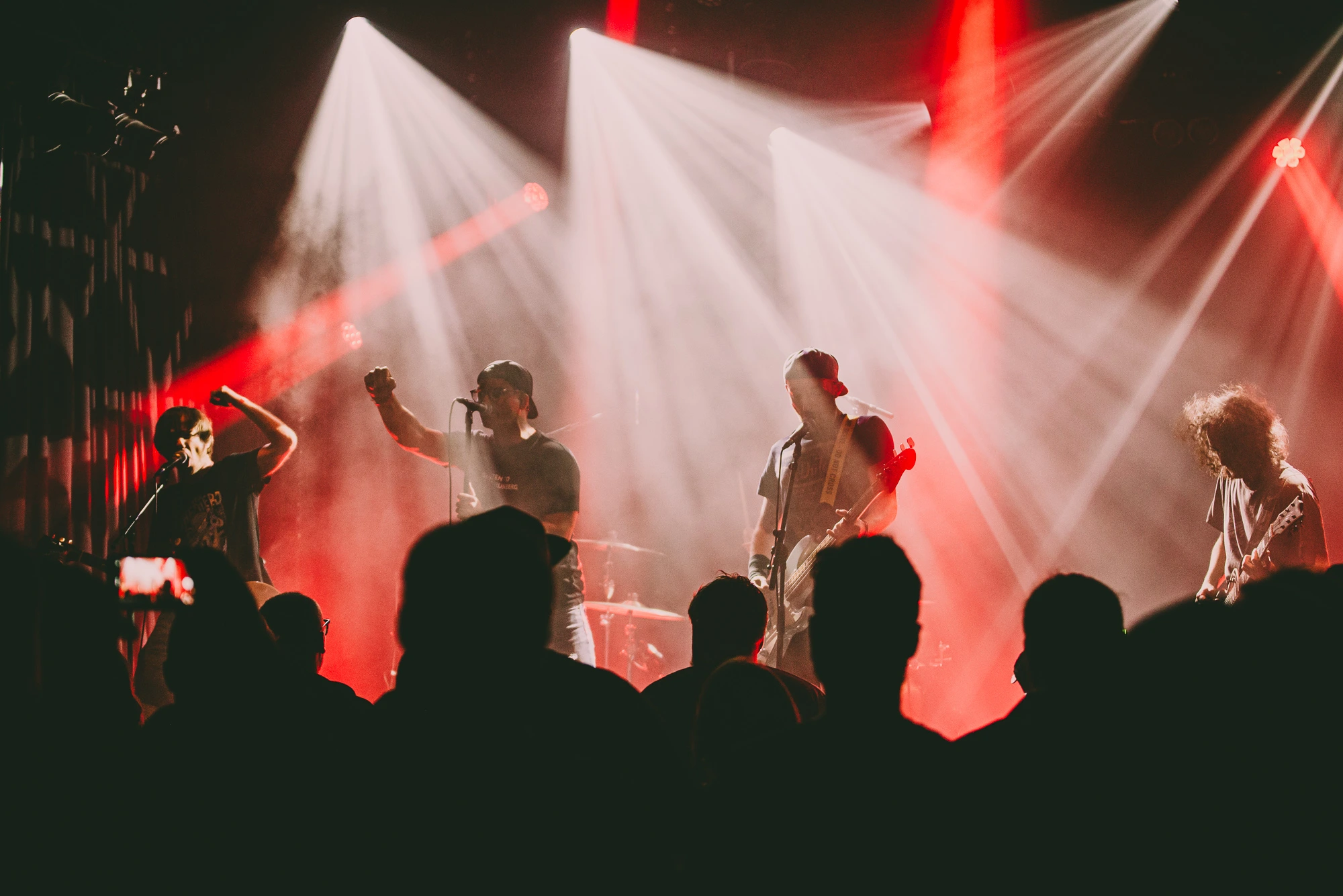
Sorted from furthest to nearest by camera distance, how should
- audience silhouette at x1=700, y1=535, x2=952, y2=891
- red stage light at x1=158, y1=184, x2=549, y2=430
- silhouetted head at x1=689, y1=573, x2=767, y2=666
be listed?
1. red stage light at x1=158, y1=184, x2=549, y2=430
2. silhouetted head at x1=689, y1=573, x2=767, y2=666
3. audience silhouette at x1=700, y1=535, x2=952, y2=891

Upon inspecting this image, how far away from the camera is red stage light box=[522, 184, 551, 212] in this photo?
755cm

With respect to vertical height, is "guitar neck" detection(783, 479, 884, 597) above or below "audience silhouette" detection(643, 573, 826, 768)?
above

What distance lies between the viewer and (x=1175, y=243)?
6.69 meters

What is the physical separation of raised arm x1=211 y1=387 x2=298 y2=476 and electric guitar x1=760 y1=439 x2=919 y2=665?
112 inches

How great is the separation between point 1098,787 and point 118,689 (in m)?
1.55

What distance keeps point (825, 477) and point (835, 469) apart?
65 mm

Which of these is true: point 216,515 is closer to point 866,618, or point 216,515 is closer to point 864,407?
point 864,407

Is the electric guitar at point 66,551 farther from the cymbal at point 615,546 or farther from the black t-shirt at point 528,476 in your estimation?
the cymbal at point 615,546

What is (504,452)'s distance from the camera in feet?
14.4

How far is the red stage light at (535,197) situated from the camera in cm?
755

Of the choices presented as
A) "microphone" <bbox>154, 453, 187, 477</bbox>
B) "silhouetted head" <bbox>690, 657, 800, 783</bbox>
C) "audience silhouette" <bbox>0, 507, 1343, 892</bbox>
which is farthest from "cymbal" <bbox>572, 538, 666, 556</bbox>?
"audience silhouette" <bbox>0, 507, 1343, 892</bbox>

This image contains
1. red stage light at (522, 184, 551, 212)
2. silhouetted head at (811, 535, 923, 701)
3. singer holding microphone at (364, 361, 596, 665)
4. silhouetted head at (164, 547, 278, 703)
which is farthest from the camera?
red stage light at (522, 184, 551, 212)

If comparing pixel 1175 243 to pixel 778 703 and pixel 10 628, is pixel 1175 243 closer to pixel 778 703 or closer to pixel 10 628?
pixel 778 703

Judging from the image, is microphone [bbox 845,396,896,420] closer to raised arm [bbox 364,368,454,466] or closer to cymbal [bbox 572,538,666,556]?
raised arm [bbox 364,368,454,466]
